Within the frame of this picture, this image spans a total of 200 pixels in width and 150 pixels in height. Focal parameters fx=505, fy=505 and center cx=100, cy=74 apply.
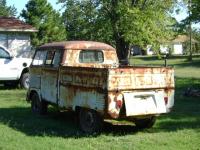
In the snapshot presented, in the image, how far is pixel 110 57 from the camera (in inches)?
506

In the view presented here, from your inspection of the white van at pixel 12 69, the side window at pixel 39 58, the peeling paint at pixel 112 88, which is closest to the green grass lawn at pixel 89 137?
the peeling paint at pixel 112 88

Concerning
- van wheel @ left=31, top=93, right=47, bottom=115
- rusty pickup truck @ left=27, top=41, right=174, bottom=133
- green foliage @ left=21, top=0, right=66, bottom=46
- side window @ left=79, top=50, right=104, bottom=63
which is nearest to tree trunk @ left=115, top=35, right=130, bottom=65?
van wheel @ left=31, top=93, right=47, bottom=115

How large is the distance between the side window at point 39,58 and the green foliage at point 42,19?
36.9 metres

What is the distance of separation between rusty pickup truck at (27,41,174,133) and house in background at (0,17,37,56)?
17.8 metres

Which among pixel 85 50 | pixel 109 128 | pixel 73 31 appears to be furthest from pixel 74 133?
pixel 73 31

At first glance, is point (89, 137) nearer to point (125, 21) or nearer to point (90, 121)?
point (90, 121)

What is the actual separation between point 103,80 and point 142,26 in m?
15.8

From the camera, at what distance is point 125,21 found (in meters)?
25.4

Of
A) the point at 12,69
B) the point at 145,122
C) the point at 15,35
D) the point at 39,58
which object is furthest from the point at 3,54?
the point at 145,122

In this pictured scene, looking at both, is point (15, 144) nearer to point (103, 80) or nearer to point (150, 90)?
point (103, 80)

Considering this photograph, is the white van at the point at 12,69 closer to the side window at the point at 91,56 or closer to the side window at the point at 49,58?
the side window at the point at 49,58

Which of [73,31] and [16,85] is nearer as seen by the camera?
[16,85]

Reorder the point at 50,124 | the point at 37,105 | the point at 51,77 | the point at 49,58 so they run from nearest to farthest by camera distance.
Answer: the point at 50,124 → the point at 51,77 → the point at 49,58 → the point at 37,105

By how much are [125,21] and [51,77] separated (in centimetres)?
1393
